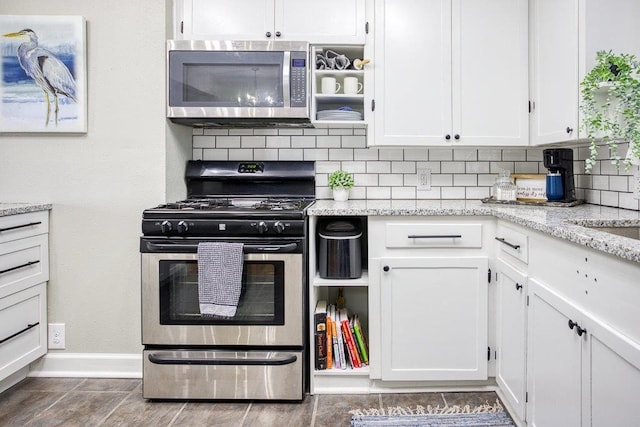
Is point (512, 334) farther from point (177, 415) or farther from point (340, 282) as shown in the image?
point (177, 415)

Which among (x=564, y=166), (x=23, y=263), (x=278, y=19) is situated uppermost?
(x=278, y=19)

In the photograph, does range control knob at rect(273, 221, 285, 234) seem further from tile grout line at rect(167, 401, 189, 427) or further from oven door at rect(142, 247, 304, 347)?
tile grout line at rect(167, 401, 189, 427)

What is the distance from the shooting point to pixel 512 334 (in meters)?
1.90

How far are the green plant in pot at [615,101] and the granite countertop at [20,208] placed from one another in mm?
2393

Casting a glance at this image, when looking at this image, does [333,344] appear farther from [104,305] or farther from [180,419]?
[104,305]

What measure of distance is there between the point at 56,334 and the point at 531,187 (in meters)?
2.67

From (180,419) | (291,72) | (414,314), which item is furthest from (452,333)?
(291,72)

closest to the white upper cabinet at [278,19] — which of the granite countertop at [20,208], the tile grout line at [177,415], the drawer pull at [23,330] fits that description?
the granite countertop at [20,208]

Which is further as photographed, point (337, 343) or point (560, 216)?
point (337, 343)

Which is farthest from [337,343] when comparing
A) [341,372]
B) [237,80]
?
[237,80]

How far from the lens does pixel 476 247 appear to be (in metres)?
2.17

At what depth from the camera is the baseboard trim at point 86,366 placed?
2408mm

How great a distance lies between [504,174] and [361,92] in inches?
37.9

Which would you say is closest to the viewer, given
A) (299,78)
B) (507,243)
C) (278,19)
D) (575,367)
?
(575,367)
